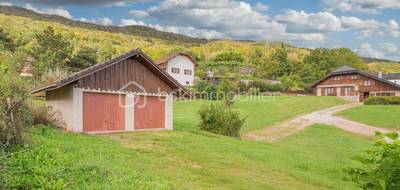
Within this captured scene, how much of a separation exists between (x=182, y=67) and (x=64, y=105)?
5406 centimetres

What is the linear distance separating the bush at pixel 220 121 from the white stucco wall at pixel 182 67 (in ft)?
148

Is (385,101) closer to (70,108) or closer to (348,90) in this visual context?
(348,90)

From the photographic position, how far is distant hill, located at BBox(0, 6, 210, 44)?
392 feet

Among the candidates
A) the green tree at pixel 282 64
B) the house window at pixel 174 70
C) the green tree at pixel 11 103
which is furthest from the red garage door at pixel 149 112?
the green tree at pixel 282 64

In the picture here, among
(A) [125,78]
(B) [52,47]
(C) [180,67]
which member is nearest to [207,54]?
(C) [180,67]

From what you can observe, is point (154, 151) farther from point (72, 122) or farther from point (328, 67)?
point (328, 67)

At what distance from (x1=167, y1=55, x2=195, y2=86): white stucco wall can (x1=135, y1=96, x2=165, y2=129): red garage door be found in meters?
A: 47.6

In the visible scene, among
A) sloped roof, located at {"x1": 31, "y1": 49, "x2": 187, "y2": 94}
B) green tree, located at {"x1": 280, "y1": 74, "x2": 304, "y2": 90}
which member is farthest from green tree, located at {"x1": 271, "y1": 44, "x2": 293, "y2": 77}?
sloped roof, located at {"x1": 31, "y1": 49, "x2": 187, "y2": 94}

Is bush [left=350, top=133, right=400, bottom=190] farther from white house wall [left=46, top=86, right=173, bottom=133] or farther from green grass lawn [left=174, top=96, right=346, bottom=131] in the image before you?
green grass lawn [left=174, top=96, right=346, bottom=131]

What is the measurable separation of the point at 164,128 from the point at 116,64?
5.02 meters

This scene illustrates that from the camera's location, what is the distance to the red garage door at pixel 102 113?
19.4 meters

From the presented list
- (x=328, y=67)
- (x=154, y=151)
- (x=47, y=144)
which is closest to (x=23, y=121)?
(x=47, y=144)

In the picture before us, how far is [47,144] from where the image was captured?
469 inches

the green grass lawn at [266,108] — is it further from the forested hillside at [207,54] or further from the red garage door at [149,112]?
the forested hillside at [207,54]
